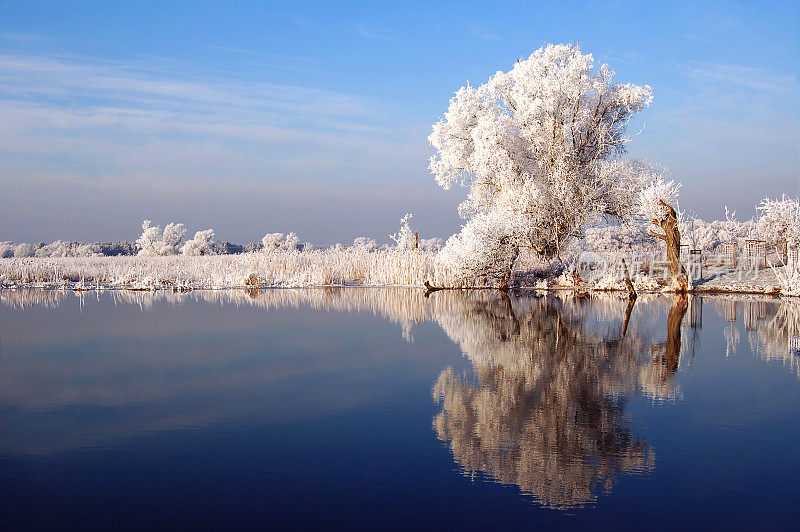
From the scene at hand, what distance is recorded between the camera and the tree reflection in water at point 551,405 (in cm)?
450

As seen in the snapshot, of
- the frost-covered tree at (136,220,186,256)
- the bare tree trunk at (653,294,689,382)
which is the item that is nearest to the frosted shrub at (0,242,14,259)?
the frost-covered tree at (136,220,186,256)

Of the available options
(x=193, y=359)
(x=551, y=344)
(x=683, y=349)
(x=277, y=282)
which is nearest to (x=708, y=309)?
(x=683, y=349)

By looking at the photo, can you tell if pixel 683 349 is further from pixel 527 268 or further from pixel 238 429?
pixel 527 268

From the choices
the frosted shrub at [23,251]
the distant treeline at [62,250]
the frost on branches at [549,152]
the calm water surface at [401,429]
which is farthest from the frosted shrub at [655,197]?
the frosted shrub at [23,251]

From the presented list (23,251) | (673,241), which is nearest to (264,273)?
(673,241)

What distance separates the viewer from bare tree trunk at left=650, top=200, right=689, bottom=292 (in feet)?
71.2

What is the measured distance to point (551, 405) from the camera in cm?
619

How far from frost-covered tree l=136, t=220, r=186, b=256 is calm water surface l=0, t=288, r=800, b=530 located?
2016 inches

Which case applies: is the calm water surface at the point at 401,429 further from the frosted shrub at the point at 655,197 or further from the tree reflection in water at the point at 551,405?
the frosted shrub at the point at 655,197

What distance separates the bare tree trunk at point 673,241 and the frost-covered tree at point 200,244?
44.2 meters

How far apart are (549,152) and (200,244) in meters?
47.4

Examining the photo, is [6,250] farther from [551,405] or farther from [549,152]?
[551,405]

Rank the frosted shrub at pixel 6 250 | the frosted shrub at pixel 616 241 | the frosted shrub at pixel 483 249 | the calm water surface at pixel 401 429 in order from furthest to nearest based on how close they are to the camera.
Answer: the frosted shrub at pixel 6 250, the frosted shrub at pixel 616 241, the frosted shrub at pixel 483 249, the calm water surface at pixel 401 429

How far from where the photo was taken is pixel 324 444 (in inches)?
203
